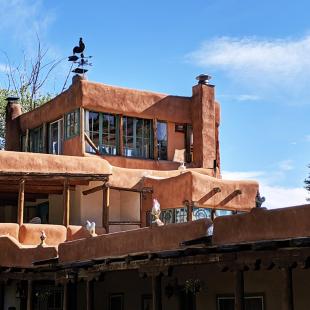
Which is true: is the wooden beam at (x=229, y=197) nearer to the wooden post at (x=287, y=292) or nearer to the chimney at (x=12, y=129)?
the chimney at (x=12, y=129)

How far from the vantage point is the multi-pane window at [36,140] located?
29.2 metres

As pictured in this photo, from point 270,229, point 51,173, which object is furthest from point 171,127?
point 270,229

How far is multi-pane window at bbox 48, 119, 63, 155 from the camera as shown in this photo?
27656 millimetres

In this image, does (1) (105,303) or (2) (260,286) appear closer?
(2) (260,286)

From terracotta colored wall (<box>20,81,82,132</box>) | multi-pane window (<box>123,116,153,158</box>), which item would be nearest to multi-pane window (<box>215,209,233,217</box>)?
multi-pane window (<box>123,116,153,158</box>)

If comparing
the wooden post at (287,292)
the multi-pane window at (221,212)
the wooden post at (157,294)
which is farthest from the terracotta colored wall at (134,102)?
the wooden post at (287,292)

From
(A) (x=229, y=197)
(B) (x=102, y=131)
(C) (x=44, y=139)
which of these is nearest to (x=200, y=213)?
(A) (x=229, y=197)

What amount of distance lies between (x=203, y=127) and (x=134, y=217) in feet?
16.8

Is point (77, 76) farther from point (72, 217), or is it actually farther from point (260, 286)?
point (260, 286)

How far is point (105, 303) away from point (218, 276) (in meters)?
5.71

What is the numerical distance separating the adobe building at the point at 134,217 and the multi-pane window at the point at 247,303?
27 mm

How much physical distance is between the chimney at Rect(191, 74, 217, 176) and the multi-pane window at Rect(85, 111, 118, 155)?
3.70 m

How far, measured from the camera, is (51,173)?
2269 centimetres

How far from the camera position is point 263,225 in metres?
12.7
